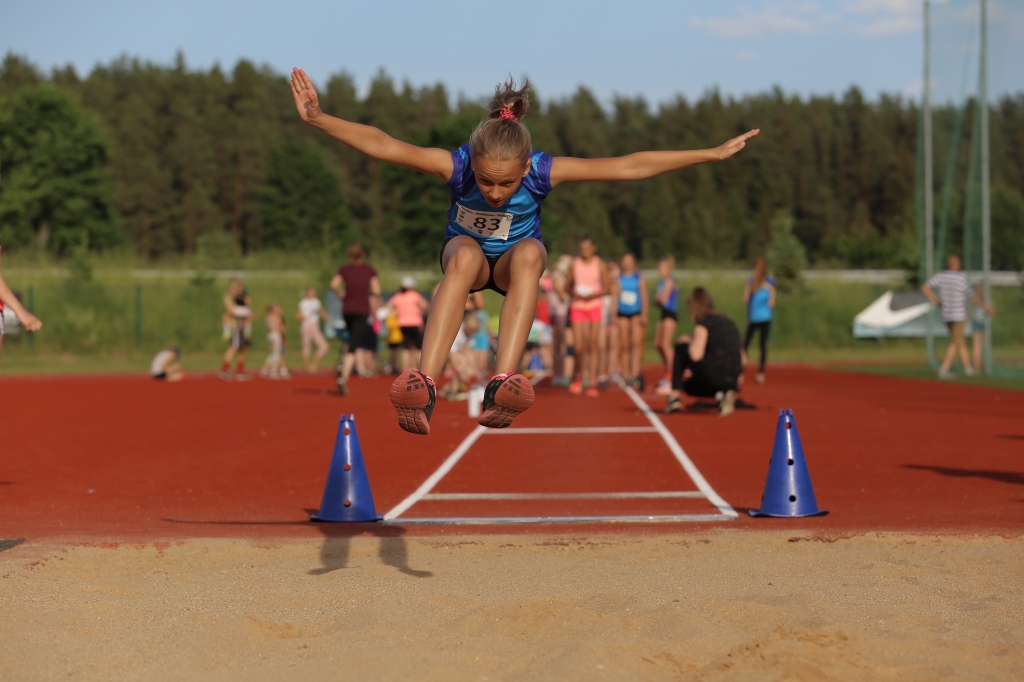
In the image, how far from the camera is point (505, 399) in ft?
16.8

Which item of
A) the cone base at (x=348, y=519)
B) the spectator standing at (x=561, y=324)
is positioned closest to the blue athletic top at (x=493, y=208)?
the cone base at (x=348, y=519)

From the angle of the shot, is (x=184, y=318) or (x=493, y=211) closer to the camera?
(x=493, y=211)

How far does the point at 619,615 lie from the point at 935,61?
18.2 m

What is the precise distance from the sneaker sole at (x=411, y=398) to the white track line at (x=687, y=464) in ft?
9.14

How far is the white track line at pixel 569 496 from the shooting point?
8016mm

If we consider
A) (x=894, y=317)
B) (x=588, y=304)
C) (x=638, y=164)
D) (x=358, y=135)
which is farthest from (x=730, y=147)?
(x=894, y=317)

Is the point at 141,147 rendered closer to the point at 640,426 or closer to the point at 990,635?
the point at 640,426

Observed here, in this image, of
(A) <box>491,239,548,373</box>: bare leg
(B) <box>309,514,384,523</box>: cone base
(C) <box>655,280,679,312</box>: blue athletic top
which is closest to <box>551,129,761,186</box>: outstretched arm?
(A) <box>491,239,548,373</box>: bare leg

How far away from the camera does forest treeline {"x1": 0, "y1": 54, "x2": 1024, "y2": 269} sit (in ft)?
202

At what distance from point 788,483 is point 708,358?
5.63 metres

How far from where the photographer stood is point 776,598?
16.6 ft

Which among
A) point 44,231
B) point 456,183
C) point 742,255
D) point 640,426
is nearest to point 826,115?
point 742,255

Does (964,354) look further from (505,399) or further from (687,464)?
(505,399)

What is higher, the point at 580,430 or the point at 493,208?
the point at 493,208
